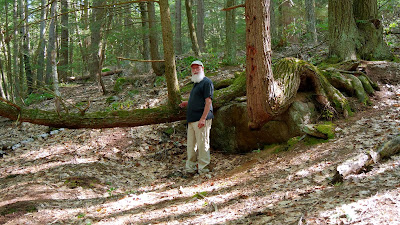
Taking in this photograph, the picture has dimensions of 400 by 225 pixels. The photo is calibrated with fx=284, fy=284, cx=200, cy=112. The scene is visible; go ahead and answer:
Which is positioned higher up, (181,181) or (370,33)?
(370,33)

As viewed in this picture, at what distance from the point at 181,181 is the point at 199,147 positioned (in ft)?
2.61

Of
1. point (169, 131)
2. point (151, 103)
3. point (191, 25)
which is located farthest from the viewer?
point (191, 25)

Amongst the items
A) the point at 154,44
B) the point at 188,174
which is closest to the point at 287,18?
the point at 154,44

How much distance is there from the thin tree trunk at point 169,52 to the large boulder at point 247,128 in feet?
4.41

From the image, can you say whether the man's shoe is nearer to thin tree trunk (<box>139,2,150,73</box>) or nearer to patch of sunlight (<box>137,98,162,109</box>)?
patch of sunlight (<box>137,98,162,109</box>)

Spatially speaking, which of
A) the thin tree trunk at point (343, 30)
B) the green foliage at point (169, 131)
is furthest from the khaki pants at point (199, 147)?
the thin tree trunk at point (343, 30)

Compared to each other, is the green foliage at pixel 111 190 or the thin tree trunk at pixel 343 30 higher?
the thin tree trunk at pixel 343 30

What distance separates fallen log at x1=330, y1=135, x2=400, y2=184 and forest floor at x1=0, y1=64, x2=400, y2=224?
93 mm

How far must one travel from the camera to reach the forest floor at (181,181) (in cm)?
319

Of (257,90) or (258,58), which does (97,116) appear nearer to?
(257,90)

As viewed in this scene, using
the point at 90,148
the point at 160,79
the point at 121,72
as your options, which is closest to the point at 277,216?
the point at 90,148

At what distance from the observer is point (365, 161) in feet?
13.0

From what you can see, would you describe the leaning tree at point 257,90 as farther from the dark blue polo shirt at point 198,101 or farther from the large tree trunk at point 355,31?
the large tree trunk at point 355,31

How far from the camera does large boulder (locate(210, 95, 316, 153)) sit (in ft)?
20.6
